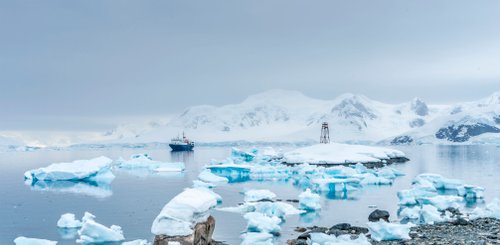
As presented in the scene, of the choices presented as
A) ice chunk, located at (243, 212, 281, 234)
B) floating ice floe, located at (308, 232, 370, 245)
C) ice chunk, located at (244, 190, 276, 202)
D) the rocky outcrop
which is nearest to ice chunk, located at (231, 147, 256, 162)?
ice chunk, located at (244, 190, 276, 202)

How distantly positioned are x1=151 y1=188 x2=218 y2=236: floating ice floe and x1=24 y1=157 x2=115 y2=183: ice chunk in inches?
1053

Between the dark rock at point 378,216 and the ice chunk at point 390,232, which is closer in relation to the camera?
the ice chunk at point 390,232

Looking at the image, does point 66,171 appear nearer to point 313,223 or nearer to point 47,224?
point 47,224

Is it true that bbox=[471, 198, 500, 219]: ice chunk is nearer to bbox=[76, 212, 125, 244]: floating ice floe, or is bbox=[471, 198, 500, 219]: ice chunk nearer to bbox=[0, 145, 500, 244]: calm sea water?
bbox=[0, 145, 500, 244]: calm sea water

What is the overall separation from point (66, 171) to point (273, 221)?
84.8 ft

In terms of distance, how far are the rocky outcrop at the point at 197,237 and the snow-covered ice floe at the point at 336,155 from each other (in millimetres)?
37703

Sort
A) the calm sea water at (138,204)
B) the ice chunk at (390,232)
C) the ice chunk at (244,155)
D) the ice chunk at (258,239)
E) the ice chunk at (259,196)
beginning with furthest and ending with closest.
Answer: the ice chunk at (244,155), the ice chunk at (259,196), the calm sea water at (138,204), the ice chunk at (258,239), the ice chunk at (390,232)

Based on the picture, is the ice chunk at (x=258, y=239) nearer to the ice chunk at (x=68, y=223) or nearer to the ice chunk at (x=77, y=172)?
the ice chunk at (x=68, y=223)

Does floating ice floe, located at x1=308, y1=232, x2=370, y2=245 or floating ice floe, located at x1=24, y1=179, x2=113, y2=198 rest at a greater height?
floating ice floe, located at x1=308, y1=232, x2=370, y2=245

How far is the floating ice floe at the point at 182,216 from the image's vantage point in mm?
12812

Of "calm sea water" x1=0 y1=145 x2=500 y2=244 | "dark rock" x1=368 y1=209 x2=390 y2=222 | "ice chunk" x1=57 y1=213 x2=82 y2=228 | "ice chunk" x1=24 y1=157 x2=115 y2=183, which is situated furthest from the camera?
"ice chunk" x1=24 y1=157 x2=115 y2=183

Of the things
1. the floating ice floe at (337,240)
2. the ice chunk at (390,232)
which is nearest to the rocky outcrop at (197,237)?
the floating ice floe at (337,240)

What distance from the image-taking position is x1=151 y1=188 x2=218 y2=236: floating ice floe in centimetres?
1281

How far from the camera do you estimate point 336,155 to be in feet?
174
